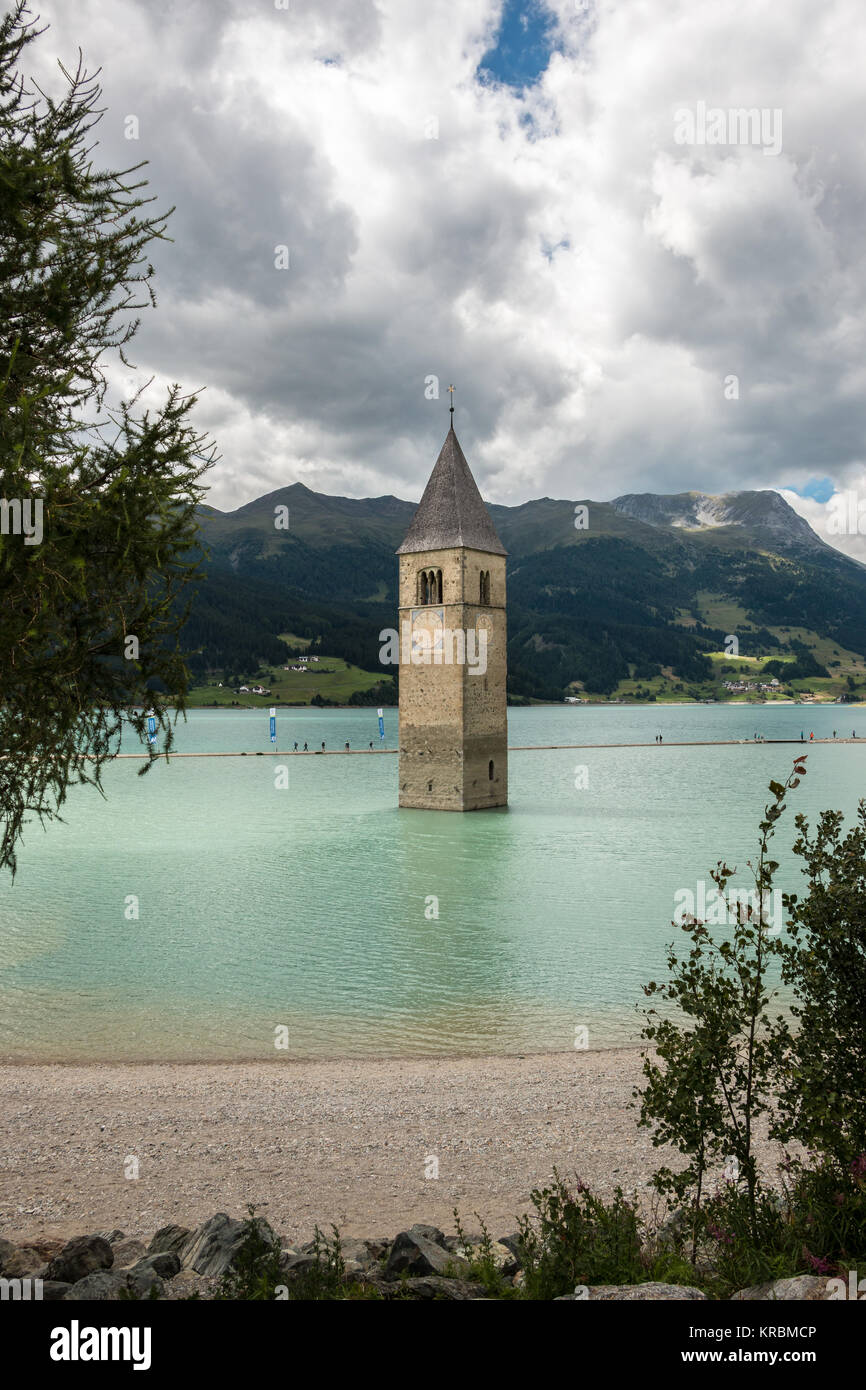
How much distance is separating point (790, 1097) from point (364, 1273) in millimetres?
3535

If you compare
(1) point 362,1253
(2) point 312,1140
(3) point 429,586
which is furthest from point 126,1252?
(3) point 429,586

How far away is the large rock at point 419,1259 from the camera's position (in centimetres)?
695

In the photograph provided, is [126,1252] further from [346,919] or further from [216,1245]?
[346,919]

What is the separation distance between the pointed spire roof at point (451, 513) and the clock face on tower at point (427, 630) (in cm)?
333

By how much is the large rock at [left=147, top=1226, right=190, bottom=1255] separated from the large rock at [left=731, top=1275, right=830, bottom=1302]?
16.2ft

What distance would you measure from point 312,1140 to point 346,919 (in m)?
13.8

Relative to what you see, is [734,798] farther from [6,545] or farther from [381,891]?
[6,545]

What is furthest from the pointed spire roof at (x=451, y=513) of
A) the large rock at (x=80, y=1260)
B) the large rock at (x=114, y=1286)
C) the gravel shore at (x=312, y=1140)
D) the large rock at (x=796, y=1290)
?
the large rock at (x=796, y=1290)

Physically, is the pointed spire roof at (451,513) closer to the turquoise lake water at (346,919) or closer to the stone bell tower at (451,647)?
the stone bell tower at (451,647)

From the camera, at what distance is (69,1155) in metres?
11.5

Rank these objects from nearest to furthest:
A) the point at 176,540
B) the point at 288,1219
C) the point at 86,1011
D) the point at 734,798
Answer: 1. the point at 176,540
2. the point at 288,1219
3. the point at 86,1011
4. the point at 734,798

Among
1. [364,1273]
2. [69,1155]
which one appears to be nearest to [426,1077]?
[69,1155]

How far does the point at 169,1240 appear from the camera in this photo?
800 cm

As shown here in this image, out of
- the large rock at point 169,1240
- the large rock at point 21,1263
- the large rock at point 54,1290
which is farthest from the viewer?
the large rock at point 169,1240
